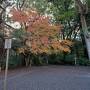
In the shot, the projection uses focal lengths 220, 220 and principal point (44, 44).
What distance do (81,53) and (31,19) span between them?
13.5 meters

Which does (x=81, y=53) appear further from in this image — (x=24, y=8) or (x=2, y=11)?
(x=2, y=11)

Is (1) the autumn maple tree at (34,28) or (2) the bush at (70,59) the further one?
(2) the bush at (70,59)

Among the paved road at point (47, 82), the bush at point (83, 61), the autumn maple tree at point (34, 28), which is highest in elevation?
the autumn maple tree at point (34, 28)

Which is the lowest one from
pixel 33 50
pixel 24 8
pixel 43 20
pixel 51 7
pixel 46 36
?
pixel 33 50

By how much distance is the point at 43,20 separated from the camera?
22609 millimetres

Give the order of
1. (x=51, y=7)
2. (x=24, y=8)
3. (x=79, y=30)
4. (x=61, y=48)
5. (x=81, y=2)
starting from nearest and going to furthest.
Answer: (x=24, y=8)
(x=61, y=48)
(x=81, y=2)
(x=51, y=7)
(x=79, y=30)

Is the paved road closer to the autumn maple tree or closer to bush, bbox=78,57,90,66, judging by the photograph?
the autumn maple tree

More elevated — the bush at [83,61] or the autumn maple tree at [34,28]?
the autumn maple tree at [34,28]

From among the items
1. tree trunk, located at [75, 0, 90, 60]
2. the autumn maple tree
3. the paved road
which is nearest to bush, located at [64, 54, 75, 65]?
tree trunk, located at [75, 0, 90, 60]

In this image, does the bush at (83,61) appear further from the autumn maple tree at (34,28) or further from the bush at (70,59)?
the autumn maple tree at (34,28)

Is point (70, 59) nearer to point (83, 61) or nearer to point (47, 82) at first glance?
point (83, 61)

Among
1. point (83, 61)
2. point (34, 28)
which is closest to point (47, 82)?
point (34, 28)

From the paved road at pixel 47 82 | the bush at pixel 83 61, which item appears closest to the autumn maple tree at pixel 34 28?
the paved road at pixel 47 82

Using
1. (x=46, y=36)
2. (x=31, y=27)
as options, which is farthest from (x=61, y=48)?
(x=31, y=27)
